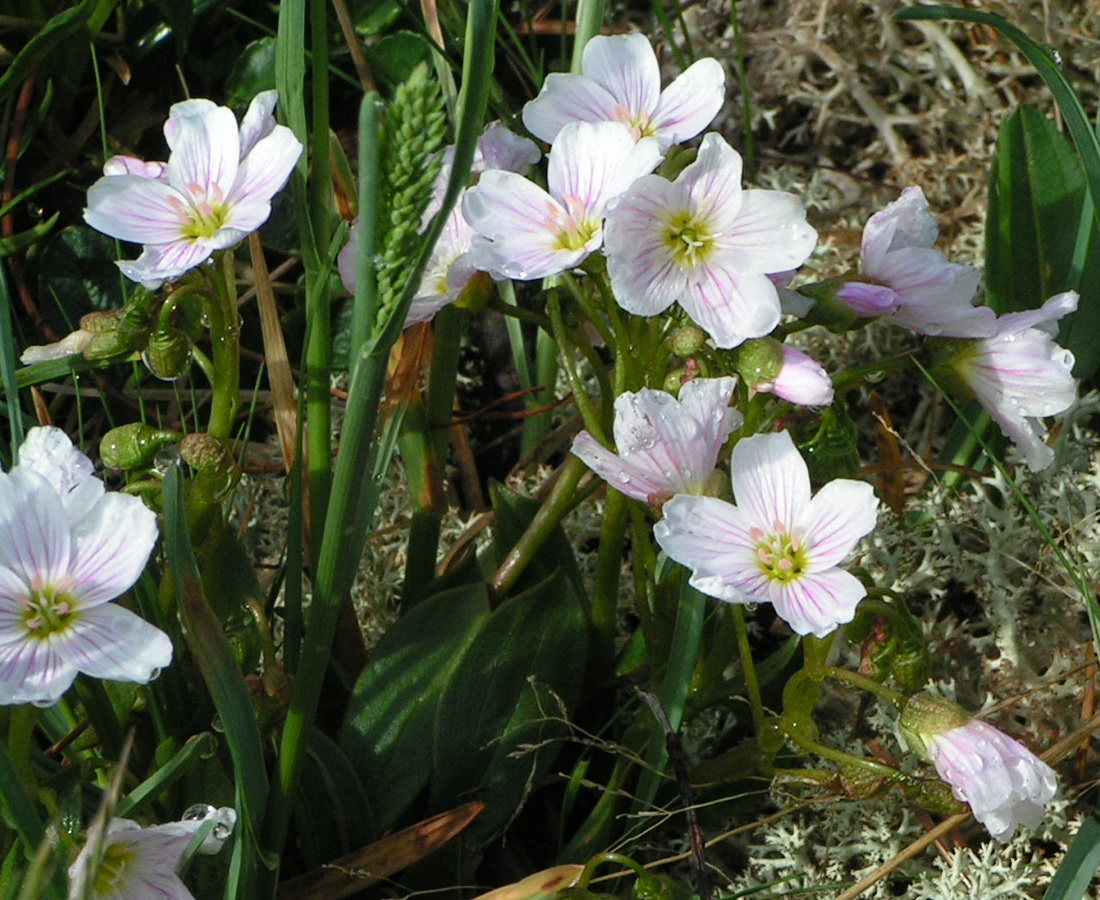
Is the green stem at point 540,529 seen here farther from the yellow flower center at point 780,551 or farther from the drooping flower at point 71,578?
the drooping flower at point 71,578

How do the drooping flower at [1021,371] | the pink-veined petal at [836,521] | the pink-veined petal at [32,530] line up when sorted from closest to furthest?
the pink-veined petal at [32,530], the pink-veined petal at [836,521], the drooping flower at [1021,371]

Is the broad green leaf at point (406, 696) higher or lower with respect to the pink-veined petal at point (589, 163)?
lower

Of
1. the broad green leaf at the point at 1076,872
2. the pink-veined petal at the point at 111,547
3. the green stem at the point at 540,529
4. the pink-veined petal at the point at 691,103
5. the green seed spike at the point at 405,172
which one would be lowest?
the broad green leaf at the point at 1076,872

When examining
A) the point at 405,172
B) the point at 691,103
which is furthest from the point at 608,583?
the point at 405,172

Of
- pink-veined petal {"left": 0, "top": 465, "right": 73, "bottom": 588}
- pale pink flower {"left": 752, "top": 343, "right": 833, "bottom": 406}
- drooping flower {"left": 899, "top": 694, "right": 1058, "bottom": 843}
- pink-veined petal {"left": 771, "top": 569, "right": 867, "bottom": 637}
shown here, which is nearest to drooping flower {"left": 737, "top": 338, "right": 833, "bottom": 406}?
pale pink flower {"left": 752, "top": 343, "right": 833, "bottom": 406}

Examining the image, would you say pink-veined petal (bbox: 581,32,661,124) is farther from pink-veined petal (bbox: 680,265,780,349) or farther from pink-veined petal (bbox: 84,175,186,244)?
pink-veined petal (bbox: 84,175,186,244)

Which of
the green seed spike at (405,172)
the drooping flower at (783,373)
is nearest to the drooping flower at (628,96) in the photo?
the drooping flower at (783,373)

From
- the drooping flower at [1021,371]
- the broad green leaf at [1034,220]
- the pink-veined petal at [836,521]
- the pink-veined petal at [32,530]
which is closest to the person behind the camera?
the pink-veined petal at [32,530]
